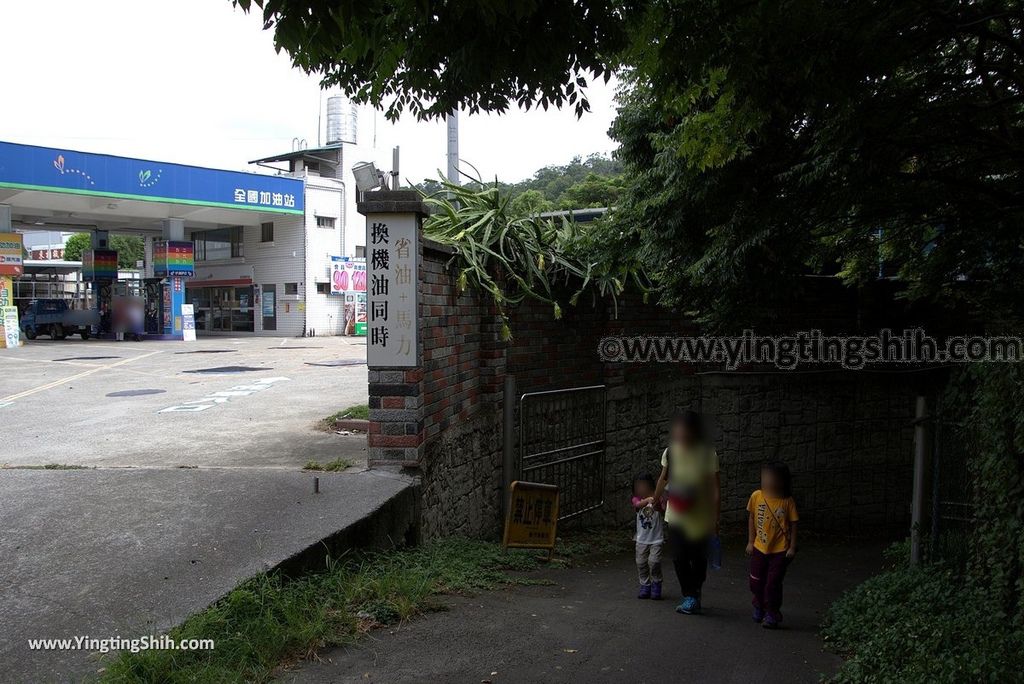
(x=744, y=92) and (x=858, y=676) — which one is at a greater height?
(x=744, y=92)

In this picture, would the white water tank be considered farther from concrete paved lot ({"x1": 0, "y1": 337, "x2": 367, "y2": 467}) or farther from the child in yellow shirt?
the child in yellow shirt

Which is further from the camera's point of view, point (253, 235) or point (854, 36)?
point (253, 235)

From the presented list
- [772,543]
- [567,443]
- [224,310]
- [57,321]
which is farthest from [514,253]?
[224,310]

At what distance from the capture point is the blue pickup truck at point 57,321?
29547 mm

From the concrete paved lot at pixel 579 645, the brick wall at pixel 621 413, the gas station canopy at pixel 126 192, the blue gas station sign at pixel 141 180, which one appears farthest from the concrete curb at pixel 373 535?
the gas station canopy at pixel 126 192

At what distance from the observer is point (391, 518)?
5805 mm

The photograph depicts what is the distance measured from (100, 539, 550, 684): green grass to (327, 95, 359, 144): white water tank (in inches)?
1332

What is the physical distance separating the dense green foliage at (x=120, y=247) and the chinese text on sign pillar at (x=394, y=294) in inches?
2135

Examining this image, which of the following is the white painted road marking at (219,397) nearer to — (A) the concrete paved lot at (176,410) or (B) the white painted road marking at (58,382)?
(A) the concrete paved lot at (176,410)

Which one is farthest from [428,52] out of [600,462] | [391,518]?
[600,462]

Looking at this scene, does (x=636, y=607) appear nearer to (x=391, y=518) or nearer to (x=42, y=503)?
(x=391, y=518)

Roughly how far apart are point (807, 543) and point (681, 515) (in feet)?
19.7

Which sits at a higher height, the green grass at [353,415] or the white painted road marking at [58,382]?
the green grass at [353,415]

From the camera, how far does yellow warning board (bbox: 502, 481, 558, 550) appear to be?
7.29 metres
